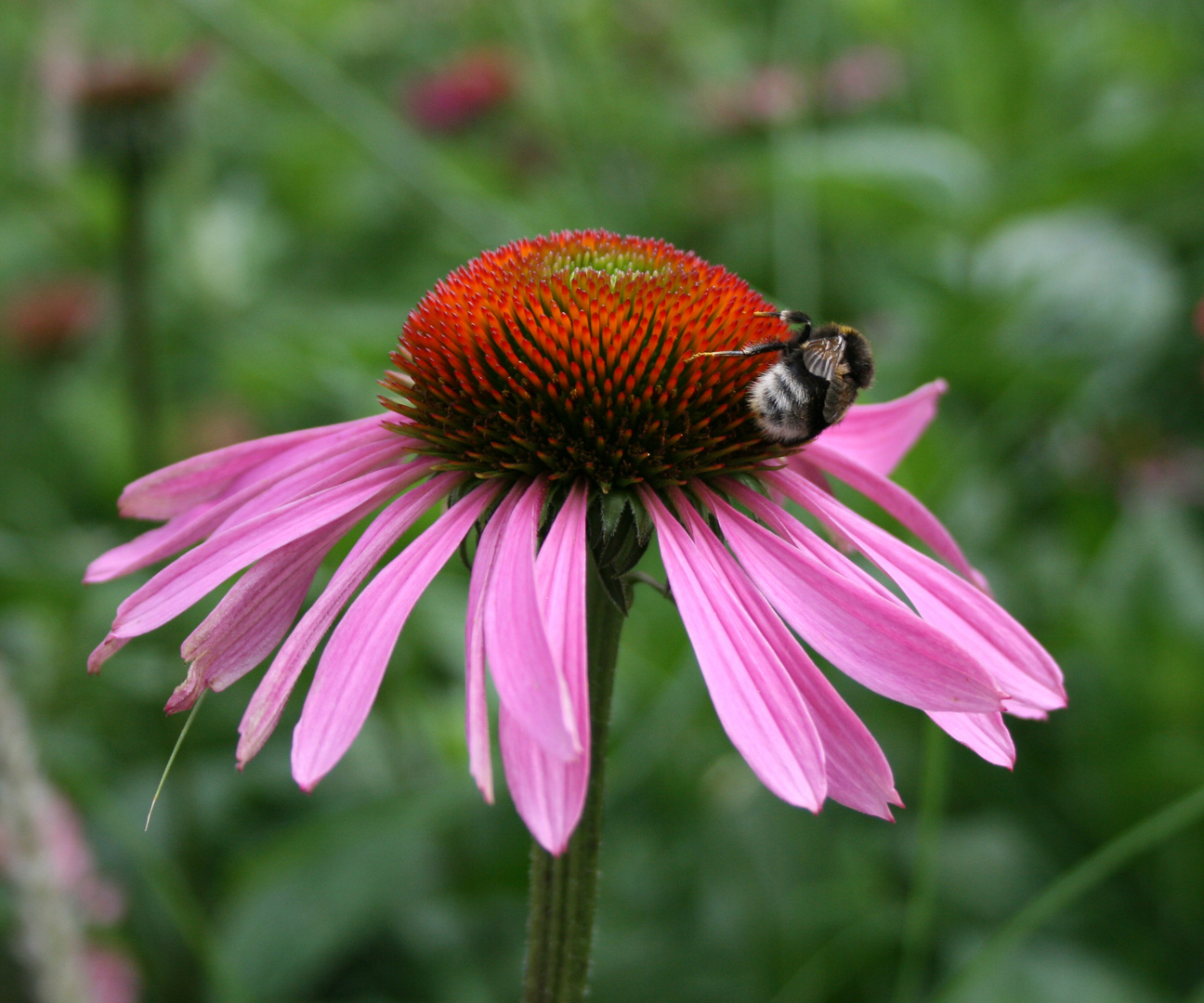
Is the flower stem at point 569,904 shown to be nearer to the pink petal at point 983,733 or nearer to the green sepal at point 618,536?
the green sepal at point 618,536

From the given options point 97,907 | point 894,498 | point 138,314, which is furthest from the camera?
point 138,314

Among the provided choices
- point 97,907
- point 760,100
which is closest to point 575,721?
point 97,907

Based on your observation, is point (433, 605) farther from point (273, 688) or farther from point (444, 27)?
point (444, 27)

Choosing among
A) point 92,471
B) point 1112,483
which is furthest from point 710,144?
point 92,471

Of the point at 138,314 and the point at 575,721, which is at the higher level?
the point at 575,721

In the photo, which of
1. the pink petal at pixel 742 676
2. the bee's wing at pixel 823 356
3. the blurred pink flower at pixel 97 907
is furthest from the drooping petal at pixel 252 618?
the blurred pink flower at pixel 97 907

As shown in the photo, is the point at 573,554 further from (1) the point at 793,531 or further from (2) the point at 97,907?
(2) the point at 97,907
